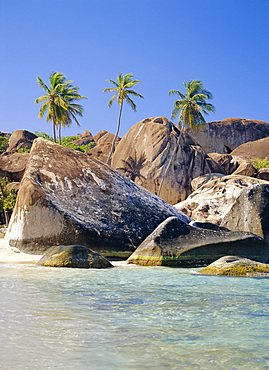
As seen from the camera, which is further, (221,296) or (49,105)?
(49,105)

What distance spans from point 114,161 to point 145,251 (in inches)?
874

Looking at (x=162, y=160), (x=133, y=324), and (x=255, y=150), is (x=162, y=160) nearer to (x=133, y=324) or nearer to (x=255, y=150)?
(x=255, y=150)

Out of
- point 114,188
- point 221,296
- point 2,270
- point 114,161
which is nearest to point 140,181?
point 114,161

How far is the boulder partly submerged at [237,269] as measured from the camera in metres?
8.05

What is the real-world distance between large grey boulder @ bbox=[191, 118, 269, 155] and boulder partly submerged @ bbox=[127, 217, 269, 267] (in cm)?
3231

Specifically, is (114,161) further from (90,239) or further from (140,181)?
(90,239)

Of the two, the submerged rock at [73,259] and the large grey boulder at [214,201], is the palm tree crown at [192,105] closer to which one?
the large grey boulder at [214,201]

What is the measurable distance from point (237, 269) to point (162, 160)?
21.9m

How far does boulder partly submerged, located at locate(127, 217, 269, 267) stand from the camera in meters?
9.81

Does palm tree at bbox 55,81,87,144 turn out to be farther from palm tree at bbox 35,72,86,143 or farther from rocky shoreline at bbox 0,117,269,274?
rocky shoreline at bbox 0,117,269,274

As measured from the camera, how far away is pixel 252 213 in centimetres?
1195

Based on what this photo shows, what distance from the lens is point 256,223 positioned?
1176cm

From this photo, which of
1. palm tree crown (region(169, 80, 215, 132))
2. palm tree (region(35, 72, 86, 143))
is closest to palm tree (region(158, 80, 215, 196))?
palm tree crown (region(169, 80, 215, 132))

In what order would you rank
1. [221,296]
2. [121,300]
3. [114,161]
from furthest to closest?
[114,161] < [221,296] < [121,300]
